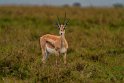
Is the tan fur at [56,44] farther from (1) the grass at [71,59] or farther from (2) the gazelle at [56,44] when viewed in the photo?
(1) the grass at [71,59]

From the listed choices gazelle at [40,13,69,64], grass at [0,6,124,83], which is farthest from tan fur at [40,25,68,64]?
grass at [0,6,124,83]

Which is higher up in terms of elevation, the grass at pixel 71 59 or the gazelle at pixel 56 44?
the gazelle at pixel 56 44

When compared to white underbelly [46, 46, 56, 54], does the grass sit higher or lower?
lower

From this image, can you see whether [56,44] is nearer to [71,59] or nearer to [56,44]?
[56,44]

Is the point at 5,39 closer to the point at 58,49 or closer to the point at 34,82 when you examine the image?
the point at 58,49

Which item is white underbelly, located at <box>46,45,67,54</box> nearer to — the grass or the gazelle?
the gazelle

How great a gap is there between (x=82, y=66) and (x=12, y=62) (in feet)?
5.34

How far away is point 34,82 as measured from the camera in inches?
359

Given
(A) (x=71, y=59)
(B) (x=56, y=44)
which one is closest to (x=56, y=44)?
(B) (x=56, y=44)

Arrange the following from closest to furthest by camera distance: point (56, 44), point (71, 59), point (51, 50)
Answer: point (56, 44), point (51, 50), point (71, 59)

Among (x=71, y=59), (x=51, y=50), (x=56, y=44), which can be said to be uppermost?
(x=56, y=44)

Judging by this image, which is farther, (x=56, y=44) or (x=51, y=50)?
(x=51, y=50)

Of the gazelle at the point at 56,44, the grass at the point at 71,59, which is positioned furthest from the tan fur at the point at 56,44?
the grass at the point at 71,59

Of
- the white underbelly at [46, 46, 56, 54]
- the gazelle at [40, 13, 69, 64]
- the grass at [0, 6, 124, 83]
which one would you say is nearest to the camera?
the grass at [0, 6, 124, 83]
